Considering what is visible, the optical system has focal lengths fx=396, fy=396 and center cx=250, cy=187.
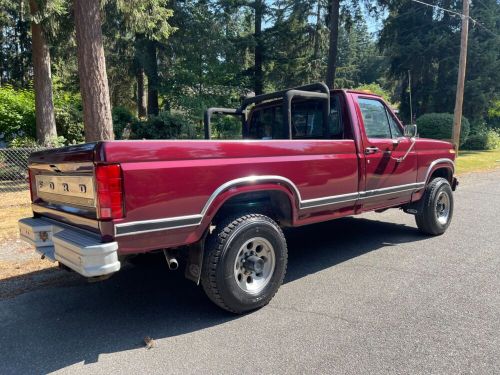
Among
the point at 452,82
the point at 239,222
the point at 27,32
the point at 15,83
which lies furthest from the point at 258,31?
the point at 239,222

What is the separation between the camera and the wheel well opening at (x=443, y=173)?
625 cm

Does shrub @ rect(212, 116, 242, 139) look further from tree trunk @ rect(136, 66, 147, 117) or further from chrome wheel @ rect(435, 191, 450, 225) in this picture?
chrome wheel @ rect(435, 191, 450, 225)

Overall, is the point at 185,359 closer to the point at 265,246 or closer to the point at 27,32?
the point at 265,246

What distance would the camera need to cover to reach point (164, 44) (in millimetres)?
21531

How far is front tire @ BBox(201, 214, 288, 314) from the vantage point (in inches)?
132

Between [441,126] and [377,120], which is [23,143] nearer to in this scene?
[377,120]

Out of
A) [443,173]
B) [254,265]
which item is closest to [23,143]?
[254,265]

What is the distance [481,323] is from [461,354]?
23.3 inches

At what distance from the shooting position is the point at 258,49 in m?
25.6

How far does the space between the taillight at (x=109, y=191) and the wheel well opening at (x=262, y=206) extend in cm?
101

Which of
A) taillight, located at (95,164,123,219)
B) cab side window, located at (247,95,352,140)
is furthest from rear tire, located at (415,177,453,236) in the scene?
taillight, located at (95,164,123,219)

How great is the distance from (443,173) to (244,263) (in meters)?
4.33

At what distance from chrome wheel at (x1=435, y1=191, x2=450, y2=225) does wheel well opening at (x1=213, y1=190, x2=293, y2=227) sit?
127 inches

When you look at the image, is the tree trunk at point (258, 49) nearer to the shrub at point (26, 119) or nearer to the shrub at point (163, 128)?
the shrub at point (163, 128)
